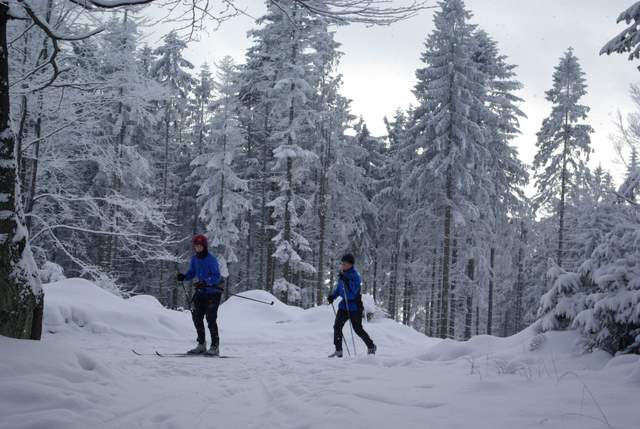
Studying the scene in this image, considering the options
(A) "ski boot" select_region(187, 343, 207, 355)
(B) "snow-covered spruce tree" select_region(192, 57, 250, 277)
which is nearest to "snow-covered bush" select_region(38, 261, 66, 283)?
(A) "ski boot" select_region(187, 343, 207, 355)

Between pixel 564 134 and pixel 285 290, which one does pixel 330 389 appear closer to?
pixel 285 290

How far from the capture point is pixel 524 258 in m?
34.5

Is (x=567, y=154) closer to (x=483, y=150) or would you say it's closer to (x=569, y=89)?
(x=569, y=89)

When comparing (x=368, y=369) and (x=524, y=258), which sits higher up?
(x=524, y=258)

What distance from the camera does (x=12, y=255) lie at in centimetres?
468

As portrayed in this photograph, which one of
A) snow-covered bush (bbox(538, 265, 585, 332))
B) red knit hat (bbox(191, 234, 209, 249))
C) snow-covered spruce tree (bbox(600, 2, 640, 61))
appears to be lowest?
snow-covered bush (bbox(538, 265, 585, 332))

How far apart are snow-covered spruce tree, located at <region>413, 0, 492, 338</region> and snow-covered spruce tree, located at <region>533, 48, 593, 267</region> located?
6987mm

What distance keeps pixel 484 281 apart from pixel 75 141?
22.1 meters

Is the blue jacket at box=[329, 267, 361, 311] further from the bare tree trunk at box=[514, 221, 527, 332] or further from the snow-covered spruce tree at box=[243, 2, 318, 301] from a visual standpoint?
the bare tree trunk at box=[514, 221, 527, 332]

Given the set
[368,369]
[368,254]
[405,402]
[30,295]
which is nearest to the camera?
[405,402]

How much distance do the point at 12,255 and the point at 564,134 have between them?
93.1 ft

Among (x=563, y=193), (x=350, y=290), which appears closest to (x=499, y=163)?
(x=563, y=193)

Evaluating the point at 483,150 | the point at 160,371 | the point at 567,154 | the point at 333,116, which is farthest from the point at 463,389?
the point at 567,154

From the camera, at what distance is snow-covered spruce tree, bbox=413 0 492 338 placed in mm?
21250
